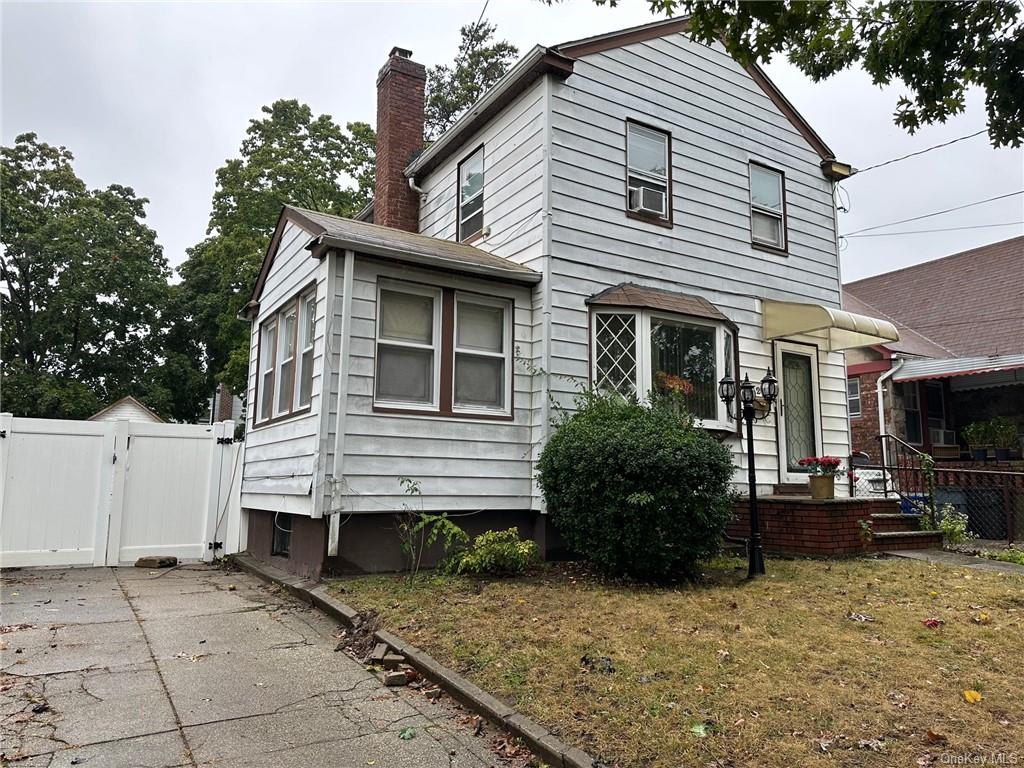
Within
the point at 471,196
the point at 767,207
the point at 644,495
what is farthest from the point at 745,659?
the point at 767,207

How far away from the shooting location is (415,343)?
26.3 feet

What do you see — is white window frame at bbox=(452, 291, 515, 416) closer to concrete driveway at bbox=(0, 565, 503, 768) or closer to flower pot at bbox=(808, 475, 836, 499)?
concrete driveway at bbox=(0, 565, 503, 768)

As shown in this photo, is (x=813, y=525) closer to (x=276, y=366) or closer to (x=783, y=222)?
(x=783, y=222)

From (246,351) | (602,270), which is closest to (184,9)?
(602,270)

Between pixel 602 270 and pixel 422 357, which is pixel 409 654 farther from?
pixel 602 270

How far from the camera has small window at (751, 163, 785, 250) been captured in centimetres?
1102

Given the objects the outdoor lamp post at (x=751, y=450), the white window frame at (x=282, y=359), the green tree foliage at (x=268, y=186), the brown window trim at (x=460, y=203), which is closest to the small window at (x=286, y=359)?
the white window frame at (x=282, y=359)

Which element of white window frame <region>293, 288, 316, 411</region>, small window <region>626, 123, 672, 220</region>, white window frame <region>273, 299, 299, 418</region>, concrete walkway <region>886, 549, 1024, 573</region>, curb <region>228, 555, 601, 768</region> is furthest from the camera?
small window <region>626, 123, 672, 220</region>

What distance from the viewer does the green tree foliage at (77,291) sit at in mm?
28344

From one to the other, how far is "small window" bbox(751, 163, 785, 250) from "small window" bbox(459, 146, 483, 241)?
14.5ft

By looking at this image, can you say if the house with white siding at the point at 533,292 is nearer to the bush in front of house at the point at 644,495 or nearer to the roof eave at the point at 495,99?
the roof eave at the point at 495,99

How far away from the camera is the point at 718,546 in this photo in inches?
270

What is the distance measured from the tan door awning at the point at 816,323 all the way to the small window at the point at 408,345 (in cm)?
542

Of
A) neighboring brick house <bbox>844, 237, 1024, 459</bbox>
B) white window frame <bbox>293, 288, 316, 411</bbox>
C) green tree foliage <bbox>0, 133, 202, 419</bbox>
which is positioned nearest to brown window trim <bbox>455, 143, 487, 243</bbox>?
white window frame <bbox>293, 288, 316, 411</bbox>
